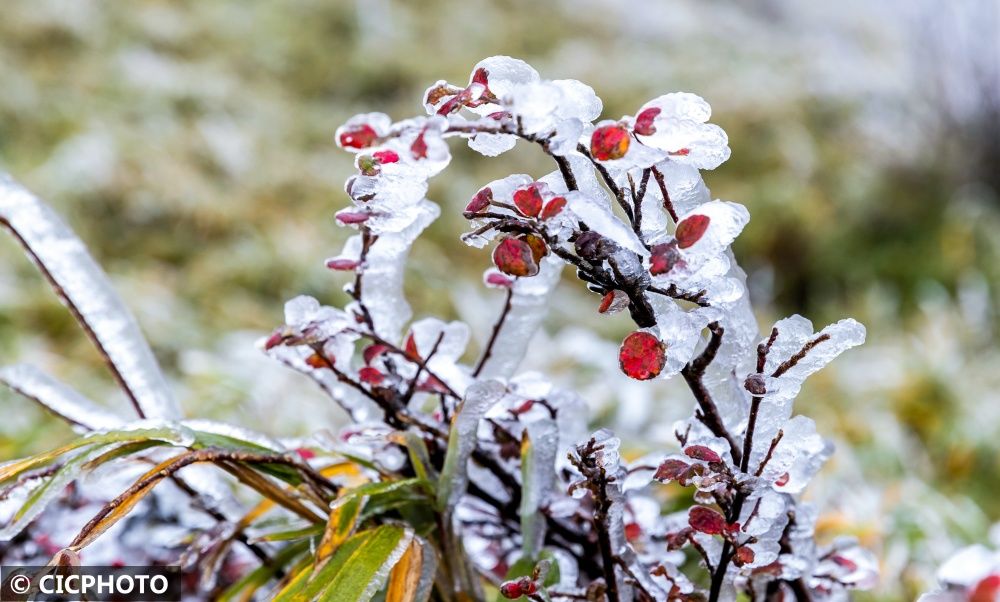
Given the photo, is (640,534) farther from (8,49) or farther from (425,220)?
(8,49)

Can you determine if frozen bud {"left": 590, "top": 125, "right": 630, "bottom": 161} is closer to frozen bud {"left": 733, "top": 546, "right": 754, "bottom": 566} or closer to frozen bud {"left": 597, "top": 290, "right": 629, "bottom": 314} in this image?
frozen bud {"left": 597, "top": 290, "right": 629, "bottom": 314}

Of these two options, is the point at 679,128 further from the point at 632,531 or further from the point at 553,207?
the point at 632,531

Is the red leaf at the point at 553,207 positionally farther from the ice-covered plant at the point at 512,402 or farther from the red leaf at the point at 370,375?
the red leaf at the point at 370,375

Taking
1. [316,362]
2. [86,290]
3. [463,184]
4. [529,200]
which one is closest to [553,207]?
[529,200]

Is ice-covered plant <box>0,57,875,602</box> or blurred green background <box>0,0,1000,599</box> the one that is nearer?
ice-covered plant <box>0,57,875,602</box>

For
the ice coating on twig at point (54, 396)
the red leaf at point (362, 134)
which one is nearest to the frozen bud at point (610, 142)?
the red leaf at point (362, 134)

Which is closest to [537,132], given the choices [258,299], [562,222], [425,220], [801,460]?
[562,222]

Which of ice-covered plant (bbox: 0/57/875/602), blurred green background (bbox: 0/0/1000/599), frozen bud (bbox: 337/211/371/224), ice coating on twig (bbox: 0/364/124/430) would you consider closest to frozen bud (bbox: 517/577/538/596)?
ice-covered plant (bbox: 0/57/875/602)
